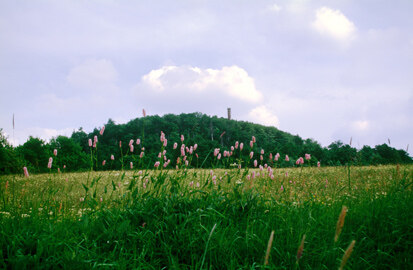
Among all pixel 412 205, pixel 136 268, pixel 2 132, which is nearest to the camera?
pixel 136 268

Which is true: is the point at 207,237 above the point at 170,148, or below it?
below

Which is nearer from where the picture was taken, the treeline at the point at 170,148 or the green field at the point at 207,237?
the green field at the point at 207,237

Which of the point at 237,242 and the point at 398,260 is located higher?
the point at 237,242

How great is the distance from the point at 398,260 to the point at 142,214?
103 inches

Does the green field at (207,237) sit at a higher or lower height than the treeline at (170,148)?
lower

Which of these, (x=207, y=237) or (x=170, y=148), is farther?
(x=170, y=148)

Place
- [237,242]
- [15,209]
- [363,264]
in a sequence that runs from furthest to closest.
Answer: [15,209] → [237,242] → [363,264]

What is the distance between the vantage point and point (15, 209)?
3.58 meters

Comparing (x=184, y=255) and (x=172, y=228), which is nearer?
(x=184, y=255)

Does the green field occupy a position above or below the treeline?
below

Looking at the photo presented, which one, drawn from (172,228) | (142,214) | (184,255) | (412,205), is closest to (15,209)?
(142,214)

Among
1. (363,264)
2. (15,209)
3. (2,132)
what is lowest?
(363,264)

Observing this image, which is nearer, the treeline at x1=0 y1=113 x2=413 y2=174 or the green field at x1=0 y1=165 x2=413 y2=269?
the green field at x1=0 y1=165 x2=413 y2=269

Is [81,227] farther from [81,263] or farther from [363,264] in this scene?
[363,264]
